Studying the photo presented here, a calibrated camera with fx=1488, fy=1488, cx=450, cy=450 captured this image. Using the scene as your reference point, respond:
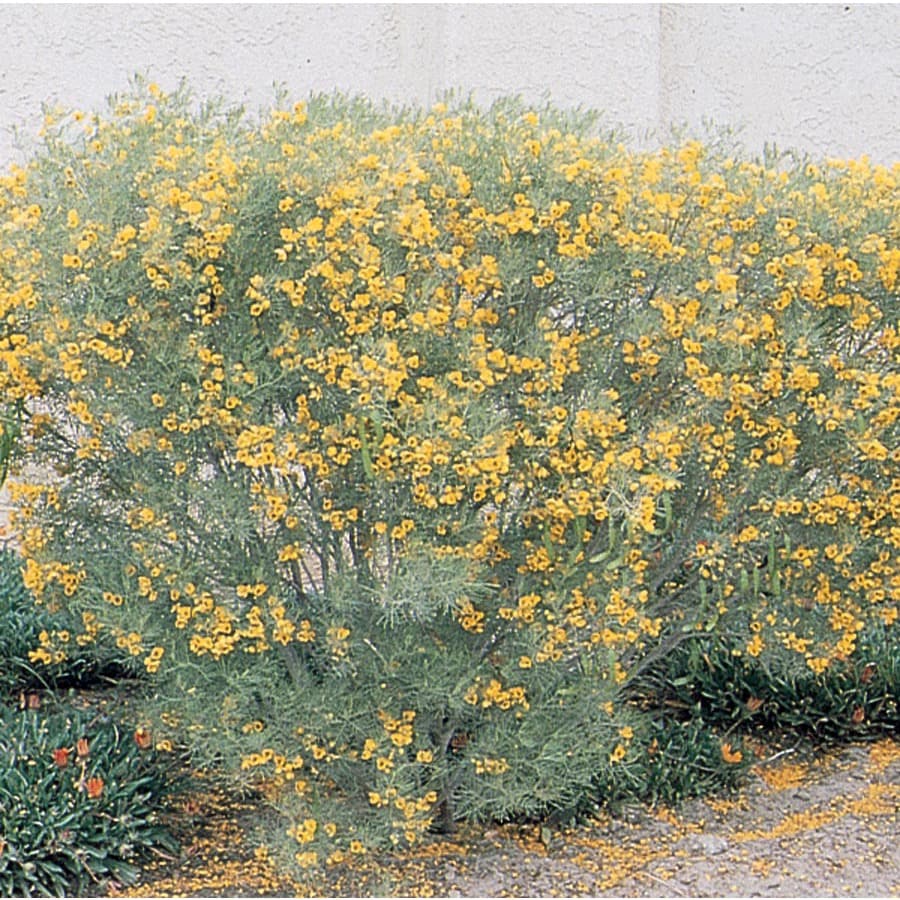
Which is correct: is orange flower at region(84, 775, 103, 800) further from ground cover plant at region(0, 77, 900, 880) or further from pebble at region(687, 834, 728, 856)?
pebble at region(687, 834, 728, 856)

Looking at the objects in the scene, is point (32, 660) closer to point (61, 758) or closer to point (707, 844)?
point (61, 758)

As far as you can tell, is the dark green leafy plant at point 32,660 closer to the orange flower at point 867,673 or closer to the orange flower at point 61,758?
the orange flower at point 61,758

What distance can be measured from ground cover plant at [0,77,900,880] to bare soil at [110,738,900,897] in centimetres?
22

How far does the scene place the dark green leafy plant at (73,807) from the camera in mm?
3643

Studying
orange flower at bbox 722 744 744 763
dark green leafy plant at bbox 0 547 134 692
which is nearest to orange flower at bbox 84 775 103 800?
dark green leafy plant at bbox 0 547 134 692

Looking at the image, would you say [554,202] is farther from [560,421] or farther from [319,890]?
[319,890]

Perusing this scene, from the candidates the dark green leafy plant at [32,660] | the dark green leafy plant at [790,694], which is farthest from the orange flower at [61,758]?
the dark green leafy plant at [790,694]

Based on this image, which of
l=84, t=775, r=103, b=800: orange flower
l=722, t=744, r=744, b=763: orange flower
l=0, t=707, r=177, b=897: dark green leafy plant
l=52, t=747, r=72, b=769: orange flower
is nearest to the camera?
l=0, t=707, r=177, b=897: dark green leafy plant

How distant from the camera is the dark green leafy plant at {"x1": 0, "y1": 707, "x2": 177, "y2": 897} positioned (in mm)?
3643

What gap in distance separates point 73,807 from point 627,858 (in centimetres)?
144

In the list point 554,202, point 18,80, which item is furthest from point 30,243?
point 18,80

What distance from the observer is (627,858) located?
3.95 m

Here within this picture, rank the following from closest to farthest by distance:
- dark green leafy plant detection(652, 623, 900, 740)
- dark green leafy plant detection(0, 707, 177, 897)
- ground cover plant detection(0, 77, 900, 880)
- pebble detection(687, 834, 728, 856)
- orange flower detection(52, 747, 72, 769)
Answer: ground cover plant detection(0, 77, 900, 880), dark green leafy plant detection(0, 707, 177, 897), orange flower detection(52, 747, 72, 769), pebble detection(687, 834, 728, 856), dark green leafy plant detection(652, 623, 900, 740)

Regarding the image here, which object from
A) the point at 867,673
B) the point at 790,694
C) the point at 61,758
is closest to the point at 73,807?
the point at 61,758
